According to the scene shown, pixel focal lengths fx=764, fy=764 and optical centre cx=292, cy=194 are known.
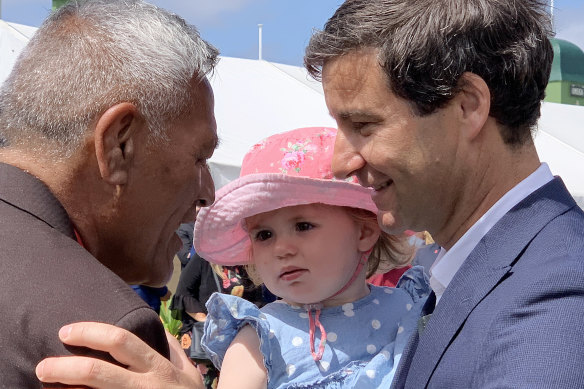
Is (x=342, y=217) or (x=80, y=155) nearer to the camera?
(x=80, y=155)

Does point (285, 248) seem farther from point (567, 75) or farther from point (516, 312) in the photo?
point (567, 75)

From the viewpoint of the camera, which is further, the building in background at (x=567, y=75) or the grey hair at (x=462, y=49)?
the building in background at (x=567, y=75)

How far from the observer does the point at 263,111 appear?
8977 millimetres

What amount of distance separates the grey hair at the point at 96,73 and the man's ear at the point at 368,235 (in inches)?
50.3

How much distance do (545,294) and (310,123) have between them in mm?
7378

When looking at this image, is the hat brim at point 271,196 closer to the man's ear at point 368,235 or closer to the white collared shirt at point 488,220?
the man's ear at point 368,235

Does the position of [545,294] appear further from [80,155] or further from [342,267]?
[342,267]

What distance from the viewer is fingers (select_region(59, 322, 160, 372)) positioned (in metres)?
1.34

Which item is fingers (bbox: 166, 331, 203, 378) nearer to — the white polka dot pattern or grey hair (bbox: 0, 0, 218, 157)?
grey hair (bbox: 0, 0, 218, 157)

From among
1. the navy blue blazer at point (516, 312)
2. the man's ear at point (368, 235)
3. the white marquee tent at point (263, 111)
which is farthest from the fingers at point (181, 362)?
the white marquee tent at point (263, 111)

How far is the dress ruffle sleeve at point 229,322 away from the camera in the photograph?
2.78 metres

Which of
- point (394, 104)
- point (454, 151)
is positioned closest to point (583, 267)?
point (454, 151)

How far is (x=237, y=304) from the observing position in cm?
281

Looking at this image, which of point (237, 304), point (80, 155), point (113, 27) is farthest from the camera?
point (237, 304)
